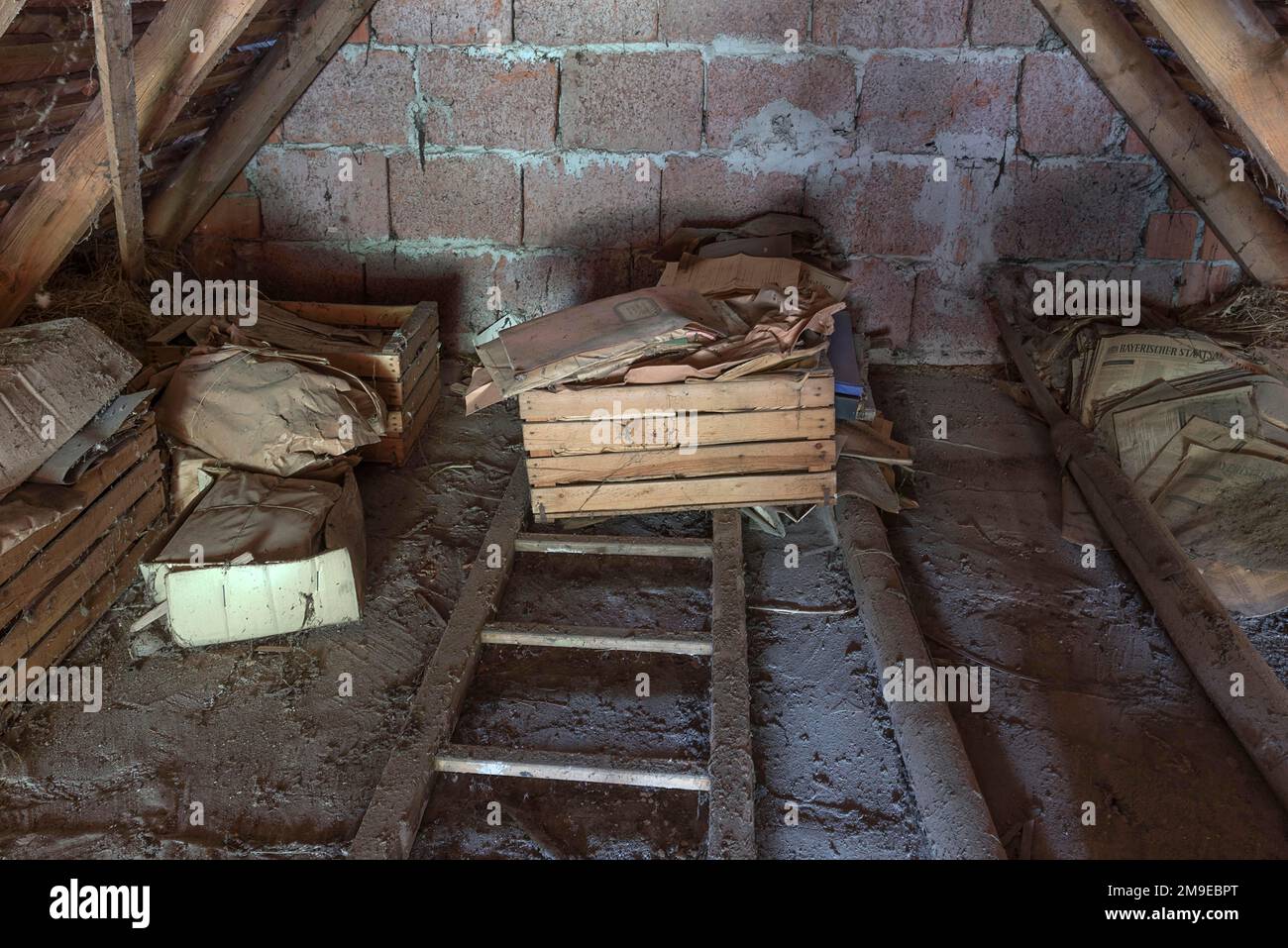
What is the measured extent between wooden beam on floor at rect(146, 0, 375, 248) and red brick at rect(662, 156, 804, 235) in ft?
4.33

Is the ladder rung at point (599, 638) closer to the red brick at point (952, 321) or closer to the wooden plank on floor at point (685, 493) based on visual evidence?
the wooden plank on floor at point (685, 493)

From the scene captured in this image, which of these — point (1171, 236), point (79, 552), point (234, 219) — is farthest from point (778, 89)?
point (79, 552)

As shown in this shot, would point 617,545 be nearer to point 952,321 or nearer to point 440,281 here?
point 440,281

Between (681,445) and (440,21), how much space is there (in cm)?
208

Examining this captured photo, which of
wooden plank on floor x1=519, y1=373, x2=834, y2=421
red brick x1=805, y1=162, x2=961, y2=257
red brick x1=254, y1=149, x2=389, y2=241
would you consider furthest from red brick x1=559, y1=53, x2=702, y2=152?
wooden plank on floor x1=519, y1=373, x2=834, y2=421

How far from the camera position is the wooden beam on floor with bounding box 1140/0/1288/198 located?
102 inches

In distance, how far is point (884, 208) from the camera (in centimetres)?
424

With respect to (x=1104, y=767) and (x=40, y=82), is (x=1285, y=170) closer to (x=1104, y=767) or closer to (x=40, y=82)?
(x=1104, y=767)

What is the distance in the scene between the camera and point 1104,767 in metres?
2.38

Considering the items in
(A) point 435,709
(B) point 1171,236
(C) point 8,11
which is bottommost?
(A) point 435,709

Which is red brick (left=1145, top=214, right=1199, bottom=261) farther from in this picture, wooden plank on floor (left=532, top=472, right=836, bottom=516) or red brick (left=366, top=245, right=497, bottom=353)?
red brick (left=366, top=245, right=497, bottom=353)

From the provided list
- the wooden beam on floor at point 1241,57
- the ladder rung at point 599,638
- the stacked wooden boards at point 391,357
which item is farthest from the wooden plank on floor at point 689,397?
the wooden beam on floor at point 1241,57

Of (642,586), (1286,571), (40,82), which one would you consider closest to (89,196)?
(40,82)

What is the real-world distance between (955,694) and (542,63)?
2.79 metres
